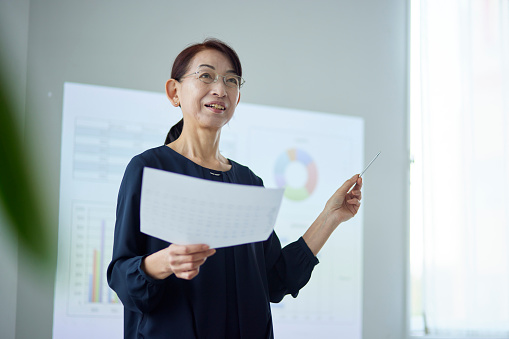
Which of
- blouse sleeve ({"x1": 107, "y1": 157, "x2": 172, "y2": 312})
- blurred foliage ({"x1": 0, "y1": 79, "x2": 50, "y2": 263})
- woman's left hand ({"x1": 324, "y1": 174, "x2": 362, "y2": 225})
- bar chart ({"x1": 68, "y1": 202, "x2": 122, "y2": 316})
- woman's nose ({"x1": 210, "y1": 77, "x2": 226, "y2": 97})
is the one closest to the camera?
blurred foliage ({"x1": 0, "y1": 79, "x2": 50, "y2": 263})

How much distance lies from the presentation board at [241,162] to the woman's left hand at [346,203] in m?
1.21

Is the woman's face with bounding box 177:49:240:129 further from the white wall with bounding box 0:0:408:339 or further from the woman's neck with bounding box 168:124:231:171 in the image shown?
the white wall with bounding box 0:0:408:339

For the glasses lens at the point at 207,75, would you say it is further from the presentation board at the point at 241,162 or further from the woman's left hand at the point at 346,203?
the presentation board at the point at 241,162

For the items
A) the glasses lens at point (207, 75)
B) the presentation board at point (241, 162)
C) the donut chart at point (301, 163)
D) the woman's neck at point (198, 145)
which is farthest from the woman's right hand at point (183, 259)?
the donut chart at point (301, 163)

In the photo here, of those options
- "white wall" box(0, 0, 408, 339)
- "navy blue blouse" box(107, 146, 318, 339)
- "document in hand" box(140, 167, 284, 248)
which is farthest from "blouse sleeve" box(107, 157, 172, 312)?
"white wall" box(0, 0, 408, 339)

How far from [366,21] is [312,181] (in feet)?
3.99

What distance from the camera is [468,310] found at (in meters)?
3.18

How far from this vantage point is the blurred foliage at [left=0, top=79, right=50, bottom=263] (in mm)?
224

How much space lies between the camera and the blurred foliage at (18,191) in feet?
0.73

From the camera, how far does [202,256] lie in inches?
32.5

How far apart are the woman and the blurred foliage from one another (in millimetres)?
558

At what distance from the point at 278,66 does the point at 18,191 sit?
2.74m

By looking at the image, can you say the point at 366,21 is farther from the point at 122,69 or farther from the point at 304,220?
the point at 122,69

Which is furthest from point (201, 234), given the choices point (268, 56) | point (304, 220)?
point (268, 56)
